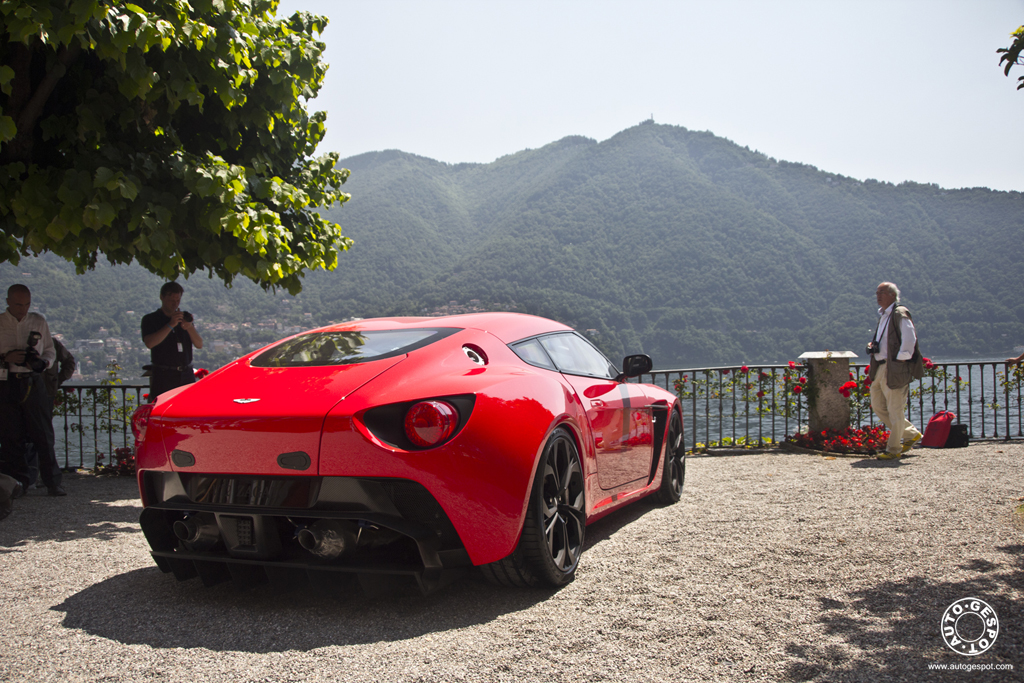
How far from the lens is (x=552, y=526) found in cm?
340

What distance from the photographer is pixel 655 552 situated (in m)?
4.14

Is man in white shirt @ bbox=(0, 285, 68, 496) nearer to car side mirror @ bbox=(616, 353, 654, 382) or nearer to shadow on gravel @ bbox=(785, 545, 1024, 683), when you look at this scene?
car side mirror @ bbox=(616, 353, 654, 382)

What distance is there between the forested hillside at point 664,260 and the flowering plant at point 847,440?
32.4 m

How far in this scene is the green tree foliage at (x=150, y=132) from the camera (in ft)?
17.5

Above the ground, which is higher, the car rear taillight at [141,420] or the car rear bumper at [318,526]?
the car rear taillight at [141,420]

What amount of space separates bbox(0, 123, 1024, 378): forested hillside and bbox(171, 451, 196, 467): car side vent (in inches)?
1417

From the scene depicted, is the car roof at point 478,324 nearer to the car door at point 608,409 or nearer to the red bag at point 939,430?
the car door at point 608,409

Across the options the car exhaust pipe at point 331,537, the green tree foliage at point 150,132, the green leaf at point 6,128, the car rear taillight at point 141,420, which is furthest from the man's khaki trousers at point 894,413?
the green leaf at point 6,128

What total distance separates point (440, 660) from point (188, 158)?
18.8ft

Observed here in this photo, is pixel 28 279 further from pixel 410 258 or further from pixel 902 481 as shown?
pixel 902 481

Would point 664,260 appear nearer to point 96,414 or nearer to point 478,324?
point 96,414

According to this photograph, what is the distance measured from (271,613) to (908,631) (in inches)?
106

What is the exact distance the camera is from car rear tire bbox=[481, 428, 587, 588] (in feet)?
10.6

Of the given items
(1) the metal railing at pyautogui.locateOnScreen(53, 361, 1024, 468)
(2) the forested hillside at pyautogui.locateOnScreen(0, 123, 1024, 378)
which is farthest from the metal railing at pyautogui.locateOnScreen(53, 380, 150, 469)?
(2) the forested hillside at pyautogui.locateOnScreen(0, 123, 1024, 378)
